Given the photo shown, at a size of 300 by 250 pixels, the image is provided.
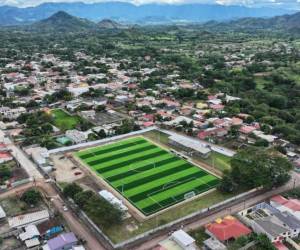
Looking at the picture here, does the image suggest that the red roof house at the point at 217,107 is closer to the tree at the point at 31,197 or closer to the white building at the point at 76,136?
the white building at the point at 76,136

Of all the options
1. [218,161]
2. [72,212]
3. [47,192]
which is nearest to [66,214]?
[72,212]

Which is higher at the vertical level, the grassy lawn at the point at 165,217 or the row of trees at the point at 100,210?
the row of trees at the point at 100,210

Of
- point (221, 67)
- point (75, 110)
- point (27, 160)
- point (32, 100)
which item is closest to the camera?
point (27, 160)

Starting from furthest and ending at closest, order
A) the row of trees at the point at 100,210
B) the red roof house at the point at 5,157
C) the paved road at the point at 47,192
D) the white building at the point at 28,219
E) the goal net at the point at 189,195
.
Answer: the red roof house at the point at 5,157 < the goal net at the point at 189,195 < the white building at the point at 28,219 < the row of trees at the point at 100,210 < the paved road at the point at 47,192

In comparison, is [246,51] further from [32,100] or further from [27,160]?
[27,160]

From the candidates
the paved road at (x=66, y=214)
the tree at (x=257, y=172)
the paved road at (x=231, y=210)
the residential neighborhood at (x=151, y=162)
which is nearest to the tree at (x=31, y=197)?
the residential neighborhood at (x=151, y=162)

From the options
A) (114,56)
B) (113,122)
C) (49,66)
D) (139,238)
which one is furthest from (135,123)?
(114,56)

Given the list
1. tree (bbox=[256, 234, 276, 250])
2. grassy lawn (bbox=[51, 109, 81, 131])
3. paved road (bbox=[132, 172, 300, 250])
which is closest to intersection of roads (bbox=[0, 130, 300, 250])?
paved road (bbox=[132, 172, 300, 250])
